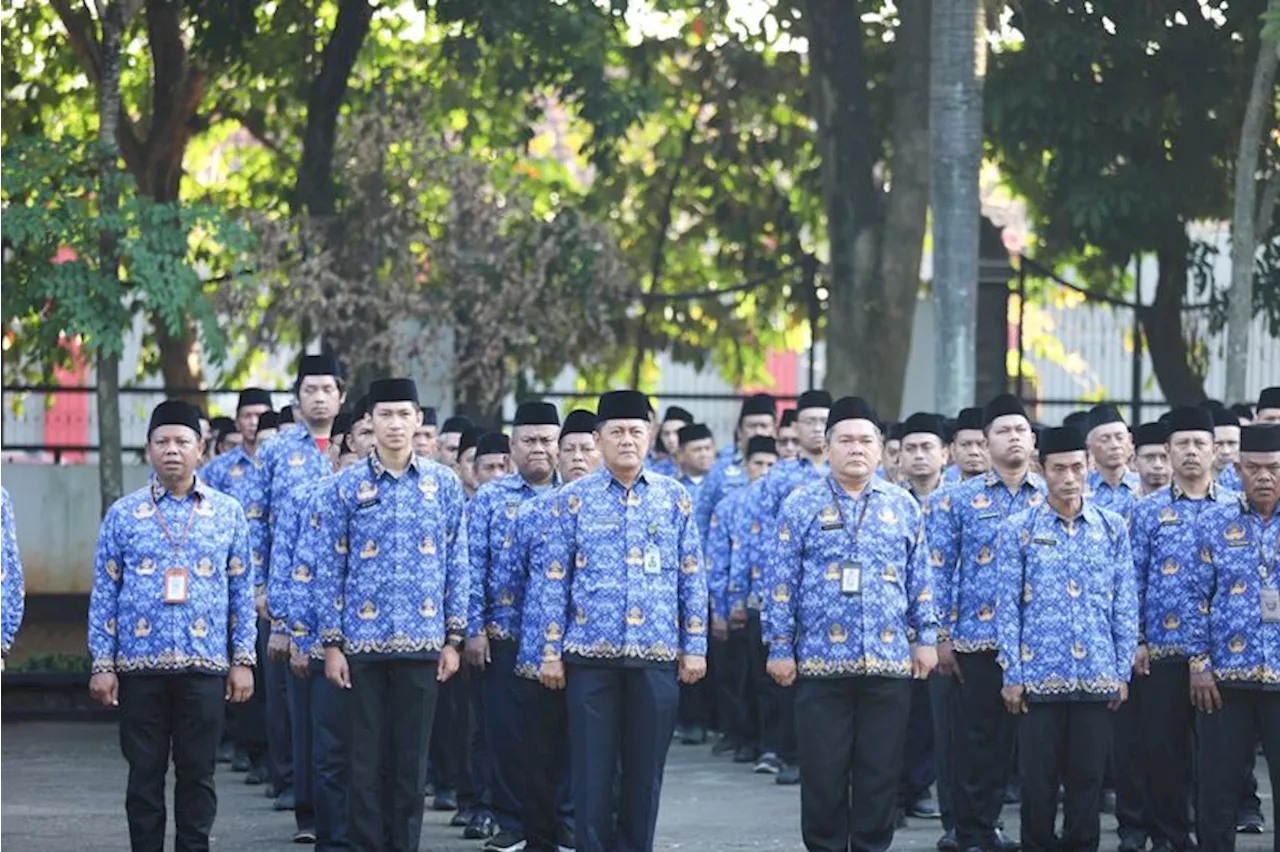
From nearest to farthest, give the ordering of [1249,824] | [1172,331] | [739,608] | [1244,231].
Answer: [1249,824] < [739,608] < [1244,231] < [1172,331]

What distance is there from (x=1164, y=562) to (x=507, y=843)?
3678mm

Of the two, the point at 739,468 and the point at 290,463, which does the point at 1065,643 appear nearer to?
the point at 290,463

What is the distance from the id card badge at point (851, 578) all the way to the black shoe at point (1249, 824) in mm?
3830

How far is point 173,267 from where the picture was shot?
20.9 metres

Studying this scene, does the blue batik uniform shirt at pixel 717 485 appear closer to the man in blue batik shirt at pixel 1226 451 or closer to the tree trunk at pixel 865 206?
the tree trunk at pixel 865 206

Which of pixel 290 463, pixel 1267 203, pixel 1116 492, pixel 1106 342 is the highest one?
pixel 1267 203

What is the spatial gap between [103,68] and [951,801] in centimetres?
997

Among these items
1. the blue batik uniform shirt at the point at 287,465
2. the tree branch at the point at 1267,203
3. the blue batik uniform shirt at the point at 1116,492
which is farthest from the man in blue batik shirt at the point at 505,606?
the tree branch at the point at 1267,203

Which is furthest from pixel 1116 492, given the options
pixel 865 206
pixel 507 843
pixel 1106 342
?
pixel 1106 342

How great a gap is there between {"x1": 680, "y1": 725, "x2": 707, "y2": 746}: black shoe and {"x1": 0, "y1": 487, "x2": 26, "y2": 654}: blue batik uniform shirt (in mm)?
8650

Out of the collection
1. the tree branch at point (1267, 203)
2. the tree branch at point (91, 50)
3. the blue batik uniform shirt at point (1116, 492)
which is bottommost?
the blue batik uniform shirt at point (1116, 492)

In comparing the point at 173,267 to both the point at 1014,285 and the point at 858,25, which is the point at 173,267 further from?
the point at 1014,285

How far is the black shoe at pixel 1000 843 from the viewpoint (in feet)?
47.8

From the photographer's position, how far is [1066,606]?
43.1ft
